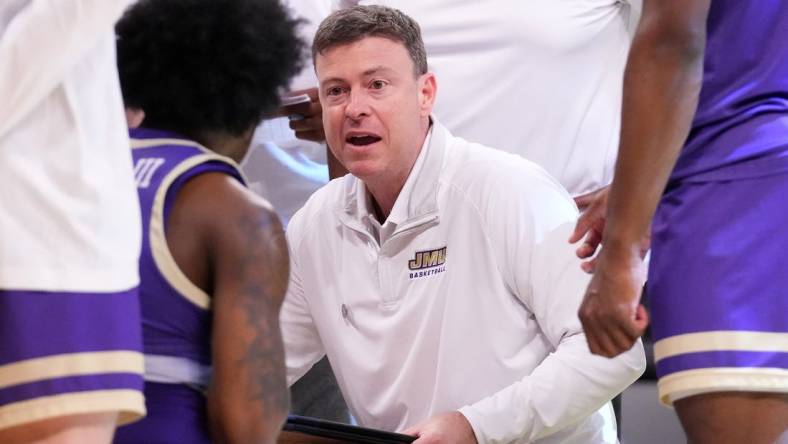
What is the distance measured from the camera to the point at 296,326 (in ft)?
10.3

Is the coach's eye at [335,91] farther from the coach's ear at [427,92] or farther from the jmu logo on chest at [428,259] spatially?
the jmu logo on chest at [428,259]

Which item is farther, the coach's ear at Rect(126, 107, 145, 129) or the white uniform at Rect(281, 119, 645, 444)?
the white uniform at Rect(281, 119, 645, 444)

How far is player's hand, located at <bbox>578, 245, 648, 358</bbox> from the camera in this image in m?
1.79

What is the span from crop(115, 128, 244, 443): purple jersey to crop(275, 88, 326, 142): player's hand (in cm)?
142

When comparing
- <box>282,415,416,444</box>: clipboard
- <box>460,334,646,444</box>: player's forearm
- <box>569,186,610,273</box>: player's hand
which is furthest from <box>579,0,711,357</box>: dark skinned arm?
<box>460,334,646,444</box>: player's forearm

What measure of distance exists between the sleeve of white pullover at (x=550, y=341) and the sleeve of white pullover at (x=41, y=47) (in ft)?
4.47

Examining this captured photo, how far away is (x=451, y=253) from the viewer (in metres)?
2.87

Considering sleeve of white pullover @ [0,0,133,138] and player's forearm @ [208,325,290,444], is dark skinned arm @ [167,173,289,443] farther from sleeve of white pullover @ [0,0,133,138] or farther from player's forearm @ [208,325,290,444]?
sleeve of white pullover @ [0,0,133,138]

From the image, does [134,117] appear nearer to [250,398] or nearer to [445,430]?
[250,398]

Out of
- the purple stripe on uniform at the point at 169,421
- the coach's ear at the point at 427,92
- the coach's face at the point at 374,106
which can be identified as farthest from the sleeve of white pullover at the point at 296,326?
the purple stripe on uniform at the point at 169,421

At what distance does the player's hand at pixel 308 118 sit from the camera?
11.1ft

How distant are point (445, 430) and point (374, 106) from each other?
0.79 metres

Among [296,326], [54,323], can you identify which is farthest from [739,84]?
[296,326]

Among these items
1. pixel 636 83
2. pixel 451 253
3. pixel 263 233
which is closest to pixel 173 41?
pixel 263 233
